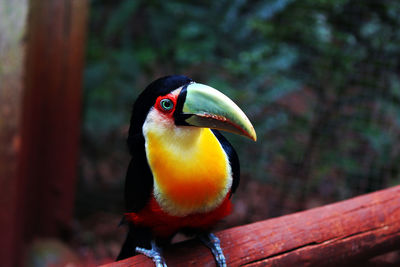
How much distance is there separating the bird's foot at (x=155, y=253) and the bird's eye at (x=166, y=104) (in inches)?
17.9

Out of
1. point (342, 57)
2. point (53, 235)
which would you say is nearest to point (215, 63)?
point (342, 57)

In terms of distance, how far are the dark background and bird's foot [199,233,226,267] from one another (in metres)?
1.53

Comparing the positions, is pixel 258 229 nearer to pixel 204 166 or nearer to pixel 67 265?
pixel 204 166

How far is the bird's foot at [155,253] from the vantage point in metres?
1.24

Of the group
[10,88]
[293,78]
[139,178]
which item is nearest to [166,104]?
[139,178]

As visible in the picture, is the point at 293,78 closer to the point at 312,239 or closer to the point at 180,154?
the point at 312,239

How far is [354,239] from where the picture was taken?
4.64 feet

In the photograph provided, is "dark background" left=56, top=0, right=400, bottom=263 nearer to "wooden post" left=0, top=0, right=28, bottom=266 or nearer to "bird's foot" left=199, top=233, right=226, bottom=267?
"wooden post" left=0, top=0, right=28, bottom=266

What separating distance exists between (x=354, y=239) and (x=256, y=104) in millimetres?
1505

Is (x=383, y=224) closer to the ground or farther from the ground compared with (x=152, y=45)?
closer to the ground

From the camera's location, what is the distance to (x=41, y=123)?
257 centimetres

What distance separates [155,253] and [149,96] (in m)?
0.49

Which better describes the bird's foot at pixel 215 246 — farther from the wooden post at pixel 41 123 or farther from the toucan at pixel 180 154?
the wooden post at pixel 41 123

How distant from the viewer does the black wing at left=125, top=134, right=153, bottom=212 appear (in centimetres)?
120
